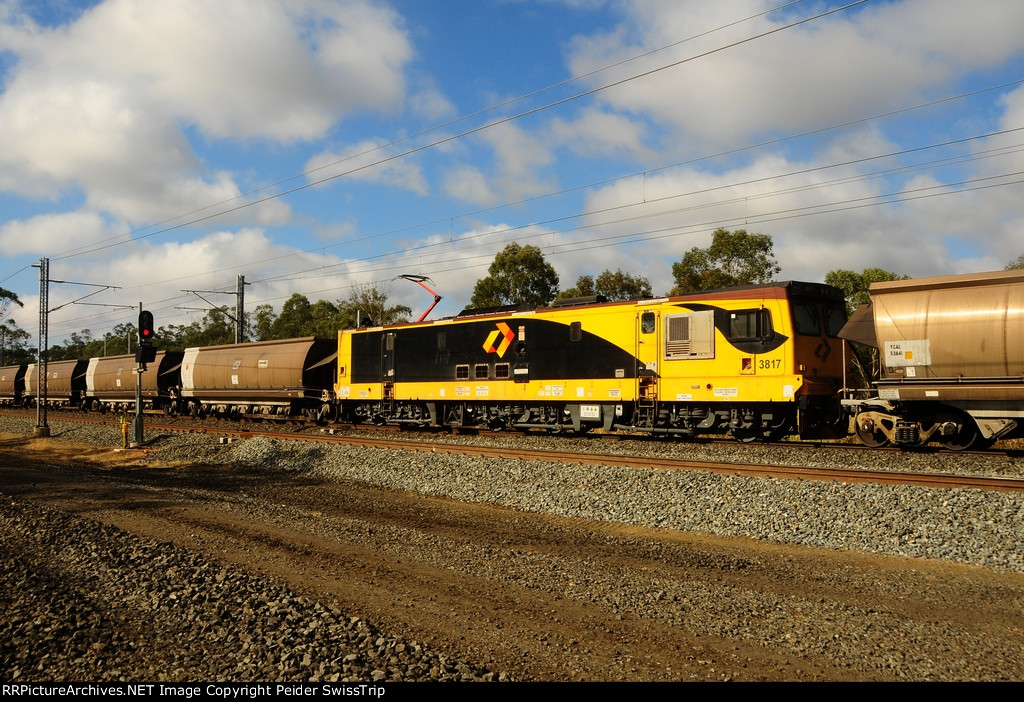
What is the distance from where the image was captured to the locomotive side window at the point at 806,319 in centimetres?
1562

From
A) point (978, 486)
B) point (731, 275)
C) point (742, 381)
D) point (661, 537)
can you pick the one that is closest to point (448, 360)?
point (742, 381)

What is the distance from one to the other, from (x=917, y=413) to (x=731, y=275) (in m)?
27.3

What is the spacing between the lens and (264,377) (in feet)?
95.2

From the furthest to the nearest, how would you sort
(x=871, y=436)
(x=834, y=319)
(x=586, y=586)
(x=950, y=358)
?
(x=834, y=319) → (x=871, y=436) → (x=950, y=358) → (x=586, y=586)

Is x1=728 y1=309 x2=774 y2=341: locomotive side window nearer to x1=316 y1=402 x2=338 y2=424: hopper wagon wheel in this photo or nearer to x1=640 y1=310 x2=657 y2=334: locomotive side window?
x1=640 y1=310 x2=657 y2=334: locomotive side window

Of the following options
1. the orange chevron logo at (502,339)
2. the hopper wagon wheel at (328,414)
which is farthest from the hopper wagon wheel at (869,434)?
the hopper wagon wheel at (328,414)

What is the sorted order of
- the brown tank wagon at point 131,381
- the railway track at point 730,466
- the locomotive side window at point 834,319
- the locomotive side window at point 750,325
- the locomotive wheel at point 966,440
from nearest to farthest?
the railway track at point 730,466 < the locomotive wheel at point 966,440 < the locomotive side window at point 750,325 < the locomotive side window at point 834,319 < the brown tank wagon at point 131,381

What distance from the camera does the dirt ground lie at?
5566 millimetres

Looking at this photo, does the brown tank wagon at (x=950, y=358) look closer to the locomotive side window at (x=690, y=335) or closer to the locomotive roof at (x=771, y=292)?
the locomotive roof at (x=771, y=292)

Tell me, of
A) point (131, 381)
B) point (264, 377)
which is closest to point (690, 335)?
point (264, 377)

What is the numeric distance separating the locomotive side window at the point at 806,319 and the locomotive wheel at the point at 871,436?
2.19 m

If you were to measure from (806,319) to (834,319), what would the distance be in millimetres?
1117

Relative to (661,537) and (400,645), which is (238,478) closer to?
(661,537)

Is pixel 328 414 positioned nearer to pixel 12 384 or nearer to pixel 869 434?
pixel 869 434
